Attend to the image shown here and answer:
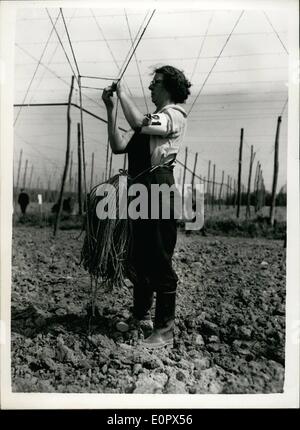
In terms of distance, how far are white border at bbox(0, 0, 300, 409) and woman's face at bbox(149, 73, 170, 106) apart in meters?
0.28

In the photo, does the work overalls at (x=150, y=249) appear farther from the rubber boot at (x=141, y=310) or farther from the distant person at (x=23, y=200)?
the distant person at (x=23, y=200)

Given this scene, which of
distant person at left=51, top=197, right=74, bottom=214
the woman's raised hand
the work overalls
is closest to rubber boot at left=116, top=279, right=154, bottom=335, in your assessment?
the work overalls

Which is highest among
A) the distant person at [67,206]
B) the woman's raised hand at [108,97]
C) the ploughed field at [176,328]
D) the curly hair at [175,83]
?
the curly hair at [175,83]

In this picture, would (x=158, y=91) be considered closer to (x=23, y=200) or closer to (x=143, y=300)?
(x=23, y=200)

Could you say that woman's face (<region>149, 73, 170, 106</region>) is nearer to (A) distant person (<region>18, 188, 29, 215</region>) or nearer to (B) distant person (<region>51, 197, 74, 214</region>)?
(B) distant person (<region>51, 197, 74, 214</region>)

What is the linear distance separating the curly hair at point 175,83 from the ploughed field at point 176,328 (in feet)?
1.84

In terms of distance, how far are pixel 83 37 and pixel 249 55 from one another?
67 centimetres

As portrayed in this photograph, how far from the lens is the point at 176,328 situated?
229cm

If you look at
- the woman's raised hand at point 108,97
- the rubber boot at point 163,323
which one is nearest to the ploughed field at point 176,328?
the rubber boot at point 163,323

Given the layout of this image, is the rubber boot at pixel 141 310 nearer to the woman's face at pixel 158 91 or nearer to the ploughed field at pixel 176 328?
the ploughed field at pixel 176 328

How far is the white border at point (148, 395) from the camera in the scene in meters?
2.23

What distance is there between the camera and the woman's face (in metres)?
2.28

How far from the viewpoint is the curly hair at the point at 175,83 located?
7.43ft

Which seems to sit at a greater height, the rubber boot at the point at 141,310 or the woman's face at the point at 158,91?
the woman's face at the point at 158,91
